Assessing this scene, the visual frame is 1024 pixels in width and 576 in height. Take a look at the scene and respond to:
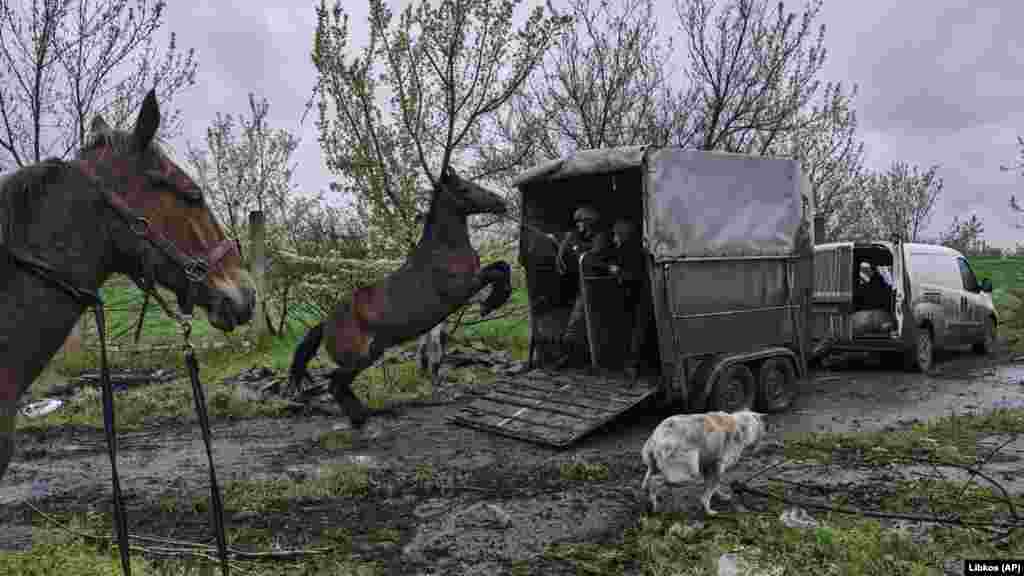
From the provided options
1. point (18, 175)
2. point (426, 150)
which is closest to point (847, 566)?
point (18, 175)

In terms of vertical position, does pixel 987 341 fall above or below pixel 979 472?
above

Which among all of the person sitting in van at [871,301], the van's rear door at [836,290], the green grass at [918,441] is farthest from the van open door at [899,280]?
the green grass at [918,441]

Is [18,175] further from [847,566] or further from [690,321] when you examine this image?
[690,321]

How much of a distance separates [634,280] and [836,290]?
5251 millimetres

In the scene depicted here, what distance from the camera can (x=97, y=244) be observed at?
2.09m

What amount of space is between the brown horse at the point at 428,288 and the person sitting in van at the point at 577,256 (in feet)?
5.08

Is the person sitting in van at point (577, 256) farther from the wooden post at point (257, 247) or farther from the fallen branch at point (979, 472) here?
the wooden post at point (257, 247)

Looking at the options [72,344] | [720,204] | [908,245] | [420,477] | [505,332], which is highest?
[720,204]

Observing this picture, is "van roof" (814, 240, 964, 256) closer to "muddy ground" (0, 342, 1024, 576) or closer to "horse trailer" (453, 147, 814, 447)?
"muddy ground" (0, 342, 1024, 576)

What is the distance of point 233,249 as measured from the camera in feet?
7.47

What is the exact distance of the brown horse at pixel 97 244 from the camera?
196cm

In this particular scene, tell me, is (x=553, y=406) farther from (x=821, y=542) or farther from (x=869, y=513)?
(x=821, y=542)

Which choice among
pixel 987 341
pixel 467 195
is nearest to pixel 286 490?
pixel 467 195

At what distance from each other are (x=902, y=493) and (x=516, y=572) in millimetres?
3241
